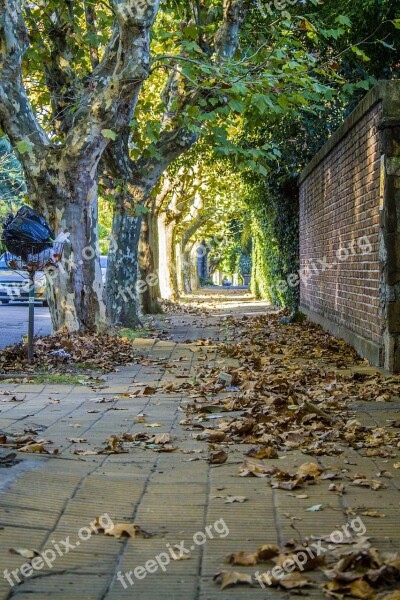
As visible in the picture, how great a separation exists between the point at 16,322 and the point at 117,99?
28.6 ft

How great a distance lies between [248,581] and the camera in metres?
3.44

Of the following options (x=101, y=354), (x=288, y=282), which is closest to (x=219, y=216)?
(x=288, y=282)

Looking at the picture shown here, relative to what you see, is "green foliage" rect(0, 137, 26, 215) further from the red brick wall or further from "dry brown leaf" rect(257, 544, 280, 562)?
"dry brown leaf" rect(257, 544, 280, 562)

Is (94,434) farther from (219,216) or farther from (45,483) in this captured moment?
(219,216)

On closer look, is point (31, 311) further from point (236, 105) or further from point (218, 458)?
point (218, 458)

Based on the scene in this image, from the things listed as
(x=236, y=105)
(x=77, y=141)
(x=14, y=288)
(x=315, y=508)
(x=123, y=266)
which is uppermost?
(x=236, y=105)

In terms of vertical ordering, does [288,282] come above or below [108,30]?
below

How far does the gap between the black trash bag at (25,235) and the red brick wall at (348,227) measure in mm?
4122

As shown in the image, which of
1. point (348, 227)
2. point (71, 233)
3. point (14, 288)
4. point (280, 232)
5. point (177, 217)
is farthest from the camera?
point (177, 217)

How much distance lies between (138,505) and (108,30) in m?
16.4

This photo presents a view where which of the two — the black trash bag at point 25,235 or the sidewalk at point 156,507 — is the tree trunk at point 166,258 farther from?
the sidewalk at point 156,507

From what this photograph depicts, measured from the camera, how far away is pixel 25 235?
10719 mm

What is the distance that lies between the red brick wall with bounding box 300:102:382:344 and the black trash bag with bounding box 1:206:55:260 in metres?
4.12

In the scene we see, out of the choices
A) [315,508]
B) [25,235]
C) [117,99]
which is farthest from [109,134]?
[315,508]
